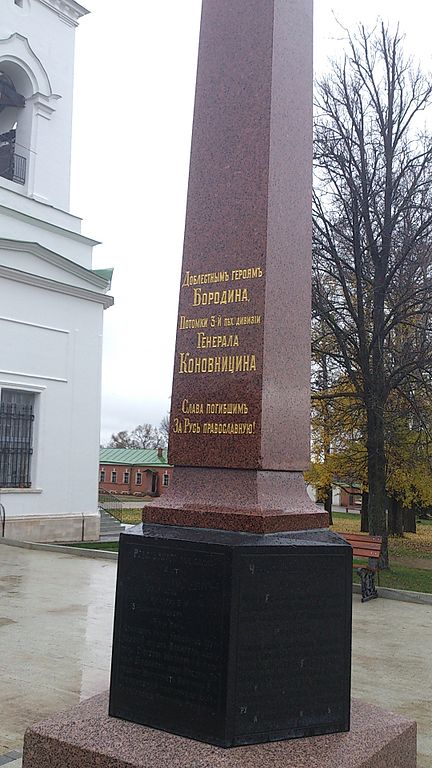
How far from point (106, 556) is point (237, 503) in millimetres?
9871

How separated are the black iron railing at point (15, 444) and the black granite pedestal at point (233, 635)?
42.9ft

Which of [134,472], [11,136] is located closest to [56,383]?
[11,136]

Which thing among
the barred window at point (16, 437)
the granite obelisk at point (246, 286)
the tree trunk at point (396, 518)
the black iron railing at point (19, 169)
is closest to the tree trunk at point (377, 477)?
the barred window at point (16, 437)

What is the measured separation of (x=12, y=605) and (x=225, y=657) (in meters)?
6.00

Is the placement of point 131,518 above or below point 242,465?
below

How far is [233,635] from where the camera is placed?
358 centimetres

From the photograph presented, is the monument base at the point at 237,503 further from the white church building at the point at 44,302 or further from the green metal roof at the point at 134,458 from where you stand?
the green metal roof at the point at 134,458

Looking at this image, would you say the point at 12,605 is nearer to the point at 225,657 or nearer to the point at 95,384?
the point at 225,657

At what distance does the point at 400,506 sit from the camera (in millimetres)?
25469

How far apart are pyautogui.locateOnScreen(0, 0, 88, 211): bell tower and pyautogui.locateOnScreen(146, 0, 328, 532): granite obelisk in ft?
44.3

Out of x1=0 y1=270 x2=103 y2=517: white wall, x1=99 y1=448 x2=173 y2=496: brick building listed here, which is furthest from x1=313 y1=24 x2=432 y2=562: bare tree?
x1=99 y1=448 x2=173 y2=496: brick building

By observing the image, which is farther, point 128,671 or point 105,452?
point 105,452

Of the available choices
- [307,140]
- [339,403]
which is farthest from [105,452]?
[307,140]

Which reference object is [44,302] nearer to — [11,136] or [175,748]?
[11,136]
